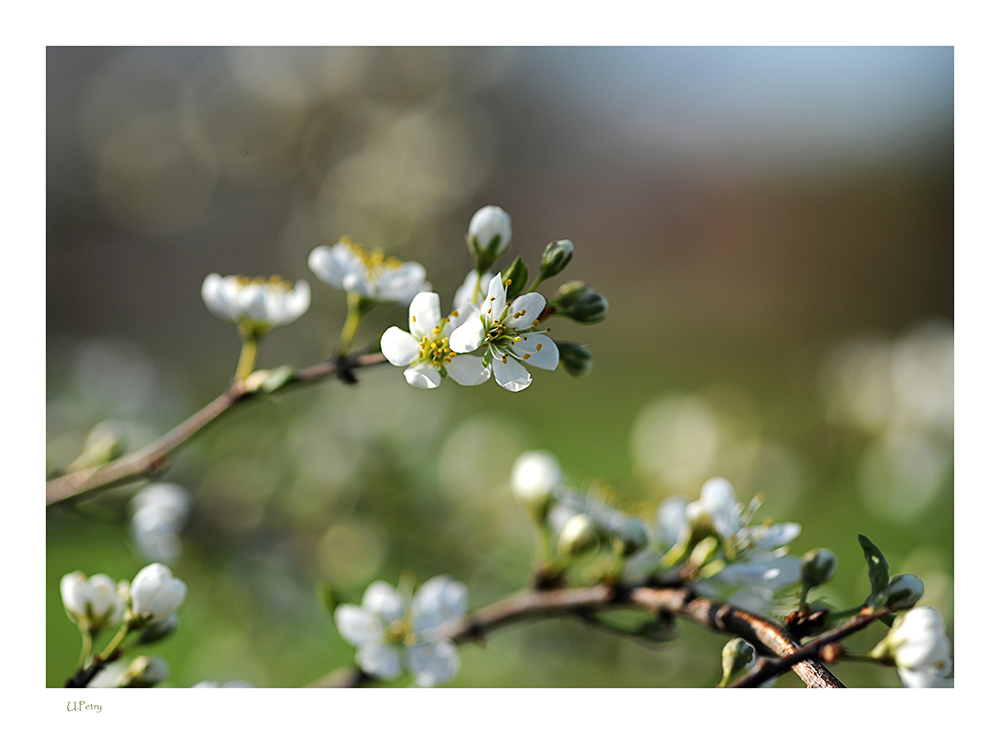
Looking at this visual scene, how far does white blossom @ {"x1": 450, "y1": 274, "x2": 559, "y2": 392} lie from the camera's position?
0.64 m

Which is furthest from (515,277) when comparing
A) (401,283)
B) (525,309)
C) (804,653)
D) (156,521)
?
(156,521)

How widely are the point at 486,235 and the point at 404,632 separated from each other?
1.67 ft

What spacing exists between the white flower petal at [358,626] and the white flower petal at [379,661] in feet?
0.04

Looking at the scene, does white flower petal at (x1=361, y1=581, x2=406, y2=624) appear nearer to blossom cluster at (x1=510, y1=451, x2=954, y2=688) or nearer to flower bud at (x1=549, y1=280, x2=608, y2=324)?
blossom cluster at (x1=510, y1=451, x2=954, y2=688)

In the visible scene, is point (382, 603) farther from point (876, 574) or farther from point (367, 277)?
point (876, 574)

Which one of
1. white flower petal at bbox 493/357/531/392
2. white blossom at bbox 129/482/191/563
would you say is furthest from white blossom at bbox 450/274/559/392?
white blossom at bbox 129/482/191/563

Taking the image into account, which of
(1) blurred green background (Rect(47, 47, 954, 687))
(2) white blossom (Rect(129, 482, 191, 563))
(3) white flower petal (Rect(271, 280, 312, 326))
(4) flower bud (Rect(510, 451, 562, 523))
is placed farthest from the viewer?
(1) blurred green background (Rect(47, 47, 954, 687))

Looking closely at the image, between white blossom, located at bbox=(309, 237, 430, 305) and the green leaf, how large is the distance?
497mm

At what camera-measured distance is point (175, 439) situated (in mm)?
753

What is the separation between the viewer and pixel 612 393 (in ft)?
15.0
